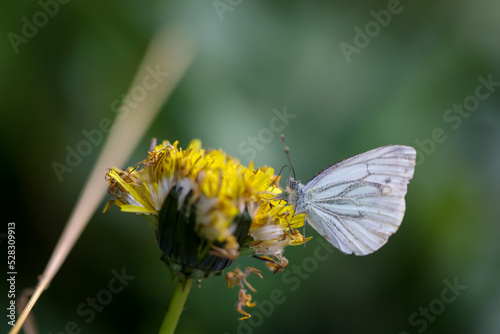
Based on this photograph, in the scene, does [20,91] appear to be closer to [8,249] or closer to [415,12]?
[8,249]

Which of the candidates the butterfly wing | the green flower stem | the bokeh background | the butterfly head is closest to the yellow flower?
the green flower stem

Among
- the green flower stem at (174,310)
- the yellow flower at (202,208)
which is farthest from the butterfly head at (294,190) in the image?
the green flower stem at (174,310)

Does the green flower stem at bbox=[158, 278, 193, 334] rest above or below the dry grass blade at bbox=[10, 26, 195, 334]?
below

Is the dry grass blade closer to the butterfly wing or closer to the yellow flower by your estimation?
the yellow flower

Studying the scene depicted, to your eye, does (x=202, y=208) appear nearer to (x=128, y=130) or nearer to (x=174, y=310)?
(x=174, y=310)

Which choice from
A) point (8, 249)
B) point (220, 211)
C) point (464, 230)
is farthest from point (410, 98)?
point (8, 249)

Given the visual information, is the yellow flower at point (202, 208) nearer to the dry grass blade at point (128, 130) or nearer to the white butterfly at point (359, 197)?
the dry grass blade at point (128, 130)
